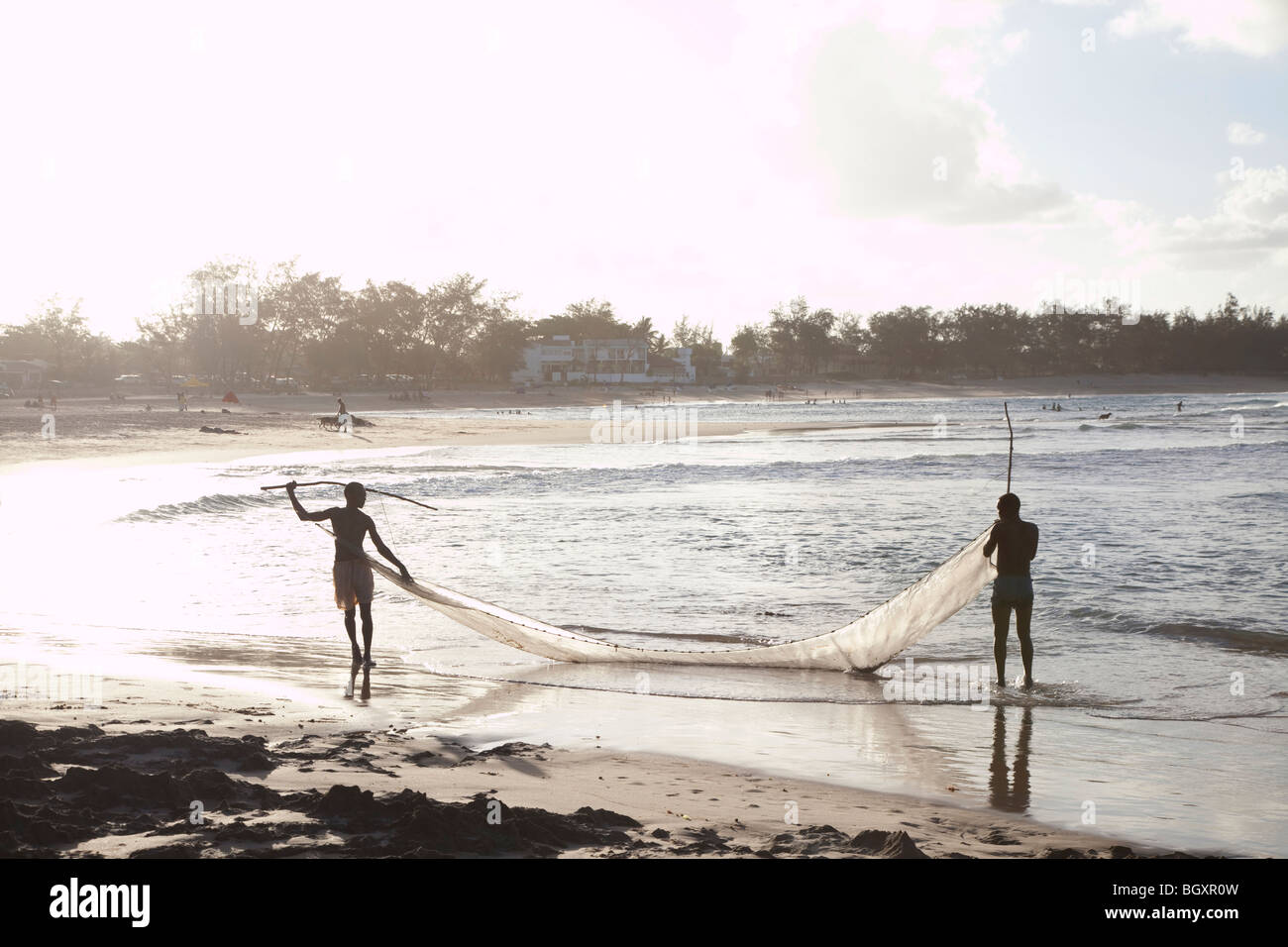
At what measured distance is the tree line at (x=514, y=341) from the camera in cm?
8569

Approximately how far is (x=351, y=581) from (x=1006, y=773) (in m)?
4.96

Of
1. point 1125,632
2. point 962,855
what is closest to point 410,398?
point 1125,632

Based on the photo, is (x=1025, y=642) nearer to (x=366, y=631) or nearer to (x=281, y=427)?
(x=366, y=631)

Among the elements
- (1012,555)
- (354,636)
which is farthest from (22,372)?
(1012,555)

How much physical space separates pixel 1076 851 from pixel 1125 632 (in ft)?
21.9

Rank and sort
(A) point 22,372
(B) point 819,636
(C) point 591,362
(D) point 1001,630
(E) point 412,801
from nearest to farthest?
(E) point 412,801, (D) point 1001,630, (B) point 819,636, (A) point 22,372, (C) point 591,362

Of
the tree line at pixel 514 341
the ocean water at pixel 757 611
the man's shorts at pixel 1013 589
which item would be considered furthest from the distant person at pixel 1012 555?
the tree line at pixel 514 341

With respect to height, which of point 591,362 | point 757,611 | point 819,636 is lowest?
point 757,611

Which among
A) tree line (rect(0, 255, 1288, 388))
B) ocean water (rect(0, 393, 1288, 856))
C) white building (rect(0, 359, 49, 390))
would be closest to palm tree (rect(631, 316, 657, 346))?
tree line (rect(0, 255, 1288, 388))

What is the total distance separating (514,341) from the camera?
97625mm

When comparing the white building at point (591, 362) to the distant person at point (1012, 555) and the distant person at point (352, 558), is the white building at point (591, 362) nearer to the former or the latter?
the distant person at point (352, 558)
